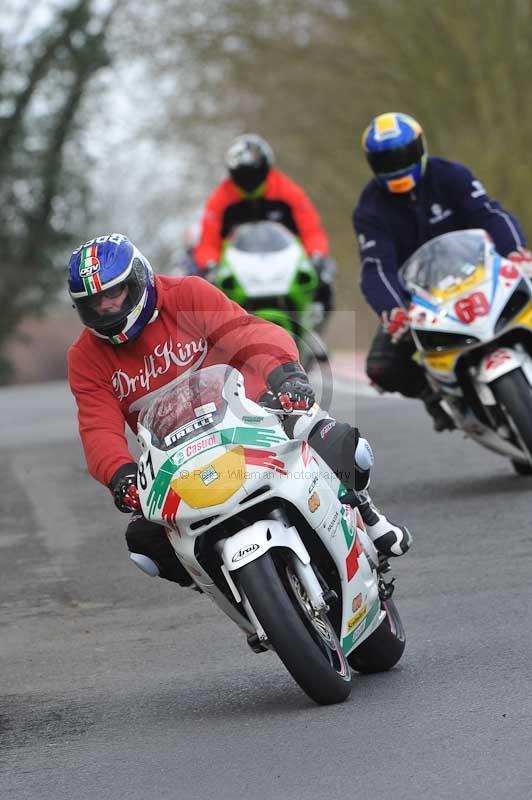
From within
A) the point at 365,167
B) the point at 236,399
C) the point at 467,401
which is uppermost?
the point at 236,399

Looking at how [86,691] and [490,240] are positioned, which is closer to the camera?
[86,691]

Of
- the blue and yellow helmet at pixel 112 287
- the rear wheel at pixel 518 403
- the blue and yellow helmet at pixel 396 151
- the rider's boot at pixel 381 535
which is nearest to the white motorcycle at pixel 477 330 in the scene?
the rear wheel at pixel 518 403

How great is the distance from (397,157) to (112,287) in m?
3.88

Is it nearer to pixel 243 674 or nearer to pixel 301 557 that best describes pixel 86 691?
pixel 243 674

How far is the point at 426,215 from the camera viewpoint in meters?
9.55

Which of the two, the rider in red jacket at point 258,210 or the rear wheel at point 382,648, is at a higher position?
the rear wheel at point 382,648

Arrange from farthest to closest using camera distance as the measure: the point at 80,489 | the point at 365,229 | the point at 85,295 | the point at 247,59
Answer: the point at 247,59
the point at 80,489
the point at 365,229
the point at 85,295

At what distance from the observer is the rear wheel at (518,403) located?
8.36m

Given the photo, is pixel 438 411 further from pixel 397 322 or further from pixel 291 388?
pixel 291 388

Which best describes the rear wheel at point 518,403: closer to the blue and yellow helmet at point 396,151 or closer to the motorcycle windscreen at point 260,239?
the blue and yellow helmet at point 396,151

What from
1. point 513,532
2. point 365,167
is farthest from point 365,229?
point 365,167

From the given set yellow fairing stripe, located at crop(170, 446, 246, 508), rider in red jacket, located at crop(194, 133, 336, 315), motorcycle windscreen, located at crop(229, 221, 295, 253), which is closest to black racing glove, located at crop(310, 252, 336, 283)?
rider in red jacket, located at crop(194, 133, 336, 315)

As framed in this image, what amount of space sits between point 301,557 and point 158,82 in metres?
26.8

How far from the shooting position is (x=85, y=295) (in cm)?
573
